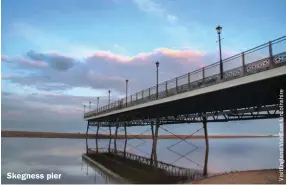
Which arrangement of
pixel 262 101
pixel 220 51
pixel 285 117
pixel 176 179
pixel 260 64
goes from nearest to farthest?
pixel 285 117
pixel 260 64
pixel 176 179
pixel 220 51
pixel 262 101

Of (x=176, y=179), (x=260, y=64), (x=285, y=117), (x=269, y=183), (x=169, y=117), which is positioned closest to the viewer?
(x=269, y=183)

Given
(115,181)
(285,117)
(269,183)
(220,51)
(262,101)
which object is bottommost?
(115,181)

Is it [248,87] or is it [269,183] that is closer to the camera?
[269,183]

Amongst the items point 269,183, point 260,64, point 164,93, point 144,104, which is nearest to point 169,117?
point 144,104

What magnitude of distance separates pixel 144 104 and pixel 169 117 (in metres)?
10.4

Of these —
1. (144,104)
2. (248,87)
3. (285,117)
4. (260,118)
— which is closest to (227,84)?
(248,87)

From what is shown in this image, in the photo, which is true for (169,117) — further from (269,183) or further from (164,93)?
(269,183)

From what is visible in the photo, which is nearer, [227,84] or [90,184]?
[90,184]

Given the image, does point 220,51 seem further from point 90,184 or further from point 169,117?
point 169,117

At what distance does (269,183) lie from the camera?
1188 cm

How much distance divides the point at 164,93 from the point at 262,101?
8354 millimetres

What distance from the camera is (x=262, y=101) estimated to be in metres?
23.4

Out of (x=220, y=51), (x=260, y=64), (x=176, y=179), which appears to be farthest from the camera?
(x=220, y=51)

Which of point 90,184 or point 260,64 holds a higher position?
point 260,64
